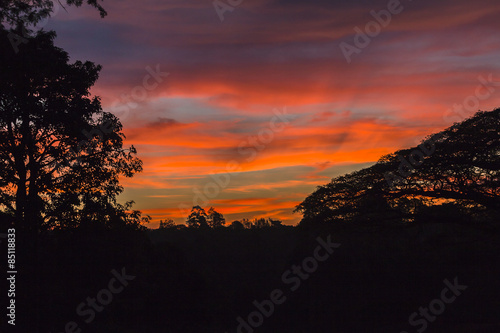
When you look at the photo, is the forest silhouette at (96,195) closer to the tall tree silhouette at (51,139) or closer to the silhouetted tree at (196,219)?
the tall tree silhouette at (51,139)

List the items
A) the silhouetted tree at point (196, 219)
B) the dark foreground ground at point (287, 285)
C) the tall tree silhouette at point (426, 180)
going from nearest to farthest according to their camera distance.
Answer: the tall tree silhouette at point (426, 180)
the dark foreground ground at point (287, 285)
the silhouetted tree at point (196, 219)

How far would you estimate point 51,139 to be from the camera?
21.9 m

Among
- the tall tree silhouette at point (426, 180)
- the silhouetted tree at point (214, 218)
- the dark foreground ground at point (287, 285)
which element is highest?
the silhouetted tree at point (214, 218)

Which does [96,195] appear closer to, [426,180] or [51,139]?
[51,139]

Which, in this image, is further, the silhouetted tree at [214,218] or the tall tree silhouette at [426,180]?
the silhouetted tree at [214,218]

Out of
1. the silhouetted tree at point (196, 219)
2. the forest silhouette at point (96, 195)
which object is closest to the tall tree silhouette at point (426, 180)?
the forest silhouette at point (96, 195)

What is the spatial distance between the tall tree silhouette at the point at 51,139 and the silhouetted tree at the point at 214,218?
127634 mm

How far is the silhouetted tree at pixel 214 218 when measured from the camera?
150 metres

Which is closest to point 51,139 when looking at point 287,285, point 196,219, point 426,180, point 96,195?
point 96,195

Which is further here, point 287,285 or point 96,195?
point 287,285

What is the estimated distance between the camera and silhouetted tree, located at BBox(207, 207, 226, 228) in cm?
15020

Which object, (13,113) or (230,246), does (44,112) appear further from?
(230,246)

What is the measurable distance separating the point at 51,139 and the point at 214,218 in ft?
437

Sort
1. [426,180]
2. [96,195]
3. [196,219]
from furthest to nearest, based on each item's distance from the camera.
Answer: [196,219]
[96,195]
[426,180]
